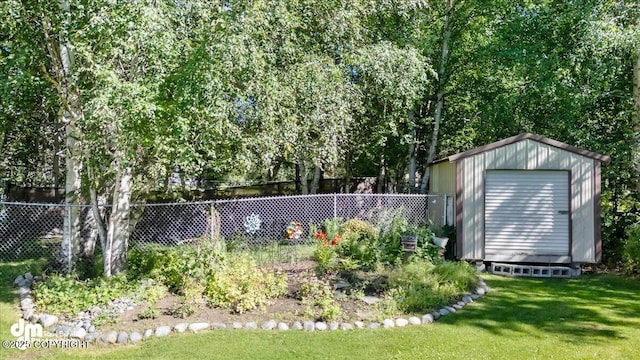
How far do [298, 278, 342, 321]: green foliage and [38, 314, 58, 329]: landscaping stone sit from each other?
2.69 m

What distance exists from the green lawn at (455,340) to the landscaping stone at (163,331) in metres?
0.13

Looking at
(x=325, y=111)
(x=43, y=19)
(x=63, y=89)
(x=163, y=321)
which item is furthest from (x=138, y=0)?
(x=325, y=111)

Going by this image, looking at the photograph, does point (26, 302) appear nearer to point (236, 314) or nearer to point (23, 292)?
point (23, 292)

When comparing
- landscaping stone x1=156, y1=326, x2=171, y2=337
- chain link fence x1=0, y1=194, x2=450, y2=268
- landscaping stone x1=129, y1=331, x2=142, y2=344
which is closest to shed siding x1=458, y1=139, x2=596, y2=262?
chain link fence x1=0, y1=194, x2=450, y2=268

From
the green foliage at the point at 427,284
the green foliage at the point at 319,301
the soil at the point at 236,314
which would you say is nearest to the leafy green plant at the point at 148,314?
the soil at the point at 236,314

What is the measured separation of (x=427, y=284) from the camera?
569 cm

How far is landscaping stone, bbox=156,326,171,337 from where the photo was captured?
14.5 ft

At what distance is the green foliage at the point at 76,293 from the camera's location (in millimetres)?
5074

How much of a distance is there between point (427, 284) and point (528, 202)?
3.17 meters

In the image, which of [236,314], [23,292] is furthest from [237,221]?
[236,314]

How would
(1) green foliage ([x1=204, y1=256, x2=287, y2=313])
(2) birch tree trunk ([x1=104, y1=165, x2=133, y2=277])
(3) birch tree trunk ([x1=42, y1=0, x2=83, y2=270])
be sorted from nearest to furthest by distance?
(1) green foliage ([x1=204, y1=256, x2=287, y2=313]), (3) birch tree trunk ([x1=42, y1=0, x2=83, y2=270]), (2) birch tree trunk ([x1=104, y1=165, x2=133, y2=277])

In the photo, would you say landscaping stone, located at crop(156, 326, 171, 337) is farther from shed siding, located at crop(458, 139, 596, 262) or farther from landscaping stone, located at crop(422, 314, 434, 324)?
shed siding, located at crop(458, 139, 596, 262)

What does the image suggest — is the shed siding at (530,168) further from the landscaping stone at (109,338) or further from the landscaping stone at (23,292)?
the landscaping stone at (23,292)

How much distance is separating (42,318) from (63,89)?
3.11 m
